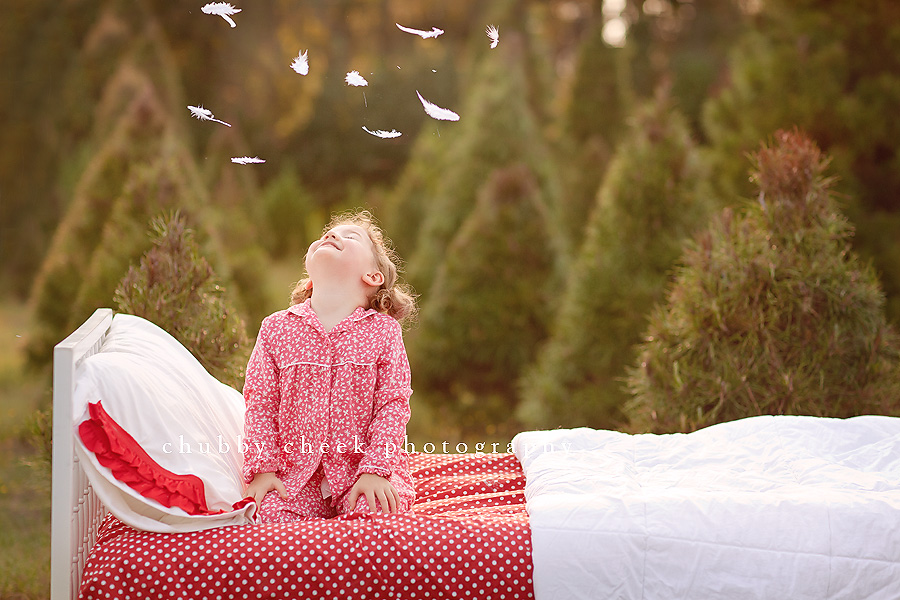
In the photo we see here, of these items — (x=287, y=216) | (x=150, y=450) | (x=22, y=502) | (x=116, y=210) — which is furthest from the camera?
(x=287, y=216)

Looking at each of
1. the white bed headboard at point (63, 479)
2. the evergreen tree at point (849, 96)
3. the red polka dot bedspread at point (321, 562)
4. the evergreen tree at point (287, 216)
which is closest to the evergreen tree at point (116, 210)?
the white bed headboard at point (63, 479)

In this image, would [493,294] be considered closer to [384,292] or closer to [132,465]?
[384,292]

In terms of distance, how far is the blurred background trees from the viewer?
12.1 ft

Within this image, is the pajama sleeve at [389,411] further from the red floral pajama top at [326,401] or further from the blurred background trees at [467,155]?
the blurred background trees at [467,155]

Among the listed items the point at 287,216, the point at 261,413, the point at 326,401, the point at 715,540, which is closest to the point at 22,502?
the point at 261,413

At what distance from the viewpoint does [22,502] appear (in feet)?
12.0

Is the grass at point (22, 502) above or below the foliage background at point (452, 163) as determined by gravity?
below

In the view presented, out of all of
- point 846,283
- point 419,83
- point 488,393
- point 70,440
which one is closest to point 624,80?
point 419,83

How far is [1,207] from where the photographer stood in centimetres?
711

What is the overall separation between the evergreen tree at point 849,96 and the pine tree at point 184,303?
296 cm

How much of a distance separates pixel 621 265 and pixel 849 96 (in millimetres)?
1786

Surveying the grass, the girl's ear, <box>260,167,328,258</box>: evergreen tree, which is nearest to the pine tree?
the grass

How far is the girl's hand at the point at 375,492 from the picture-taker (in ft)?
6.05

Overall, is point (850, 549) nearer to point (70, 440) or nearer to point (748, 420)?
point (748, 420)
